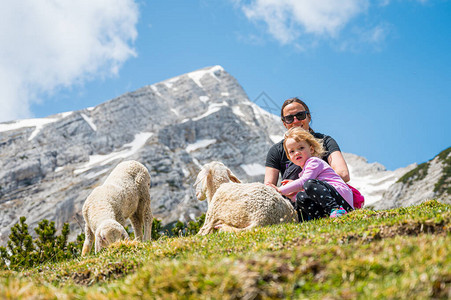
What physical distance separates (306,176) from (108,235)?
5623mm

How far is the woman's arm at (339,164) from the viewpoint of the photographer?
34.2ft

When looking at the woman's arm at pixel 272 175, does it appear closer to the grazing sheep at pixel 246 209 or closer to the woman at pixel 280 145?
the woman at pixel 280 145

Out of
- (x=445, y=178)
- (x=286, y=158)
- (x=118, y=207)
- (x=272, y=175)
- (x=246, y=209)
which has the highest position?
(x=445, y=178)

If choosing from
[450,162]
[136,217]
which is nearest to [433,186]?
[450,162]

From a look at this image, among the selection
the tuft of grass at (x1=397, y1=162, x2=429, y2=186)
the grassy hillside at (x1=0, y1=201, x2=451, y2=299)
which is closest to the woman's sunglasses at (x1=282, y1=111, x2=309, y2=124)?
the grassy hillside at (x1=0, y1=201, x2=451, y2=299)

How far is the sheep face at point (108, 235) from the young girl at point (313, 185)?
4.65 meters

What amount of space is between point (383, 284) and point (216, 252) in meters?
3.10

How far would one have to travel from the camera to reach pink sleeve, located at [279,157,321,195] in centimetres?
936

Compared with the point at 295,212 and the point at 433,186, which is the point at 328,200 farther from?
the point at 433,186

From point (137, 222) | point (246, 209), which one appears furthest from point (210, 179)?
point (137, 222)

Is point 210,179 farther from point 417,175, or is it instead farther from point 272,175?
point 417,175

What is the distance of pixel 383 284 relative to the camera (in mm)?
3211

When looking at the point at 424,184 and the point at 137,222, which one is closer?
the point at 137,222

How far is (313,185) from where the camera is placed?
8.87 meters
